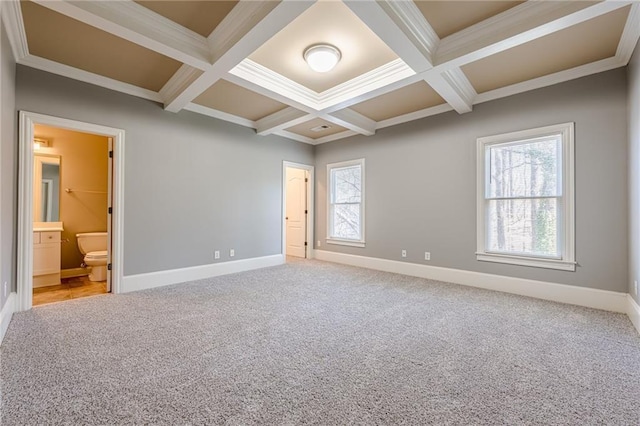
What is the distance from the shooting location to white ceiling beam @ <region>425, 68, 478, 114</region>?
3191 mm

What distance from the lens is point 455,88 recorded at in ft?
11.5

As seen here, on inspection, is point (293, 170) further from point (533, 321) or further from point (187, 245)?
point (533, 321)

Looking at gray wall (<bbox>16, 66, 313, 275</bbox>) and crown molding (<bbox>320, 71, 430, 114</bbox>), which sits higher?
crown molding (<bbox>320, 71, 430, 114</bbox>)

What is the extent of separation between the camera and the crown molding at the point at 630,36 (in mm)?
2272

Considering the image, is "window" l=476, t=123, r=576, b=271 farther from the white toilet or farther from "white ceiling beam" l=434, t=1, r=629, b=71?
the white toilet

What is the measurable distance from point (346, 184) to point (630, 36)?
4.19m

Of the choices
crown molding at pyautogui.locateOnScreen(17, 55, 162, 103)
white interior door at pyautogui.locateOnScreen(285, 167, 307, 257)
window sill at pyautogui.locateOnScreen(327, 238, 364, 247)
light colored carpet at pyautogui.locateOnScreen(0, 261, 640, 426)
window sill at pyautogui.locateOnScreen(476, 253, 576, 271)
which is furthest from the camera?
white interior door at pyautogui.locateOnScreen(285, 167, 307, 257)

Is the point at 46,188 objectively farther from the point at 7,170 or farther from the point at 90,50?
the point at 90,50

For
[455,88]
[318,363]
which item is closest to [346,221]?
[455,88]

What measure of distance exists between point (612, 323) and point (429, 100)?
10.9ft

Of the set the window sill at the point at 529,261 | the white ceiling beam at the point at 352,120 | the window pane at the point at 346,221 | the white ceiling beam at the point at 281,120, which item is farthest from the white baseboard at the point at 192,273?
the window sill at the point at 529,261

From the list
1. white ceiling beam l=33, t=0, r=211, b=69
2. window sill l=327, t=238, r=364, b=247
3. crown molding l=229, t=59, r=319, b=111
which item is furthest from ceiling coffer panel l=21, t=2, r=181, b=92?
window sill l=327, t=238, r=364, b=247

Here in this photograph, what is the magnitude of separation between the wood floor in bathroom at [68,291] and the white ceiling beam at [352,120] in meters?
4.12

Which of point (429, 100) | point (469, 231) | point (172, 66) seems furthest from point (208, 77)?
point (469, 231)
